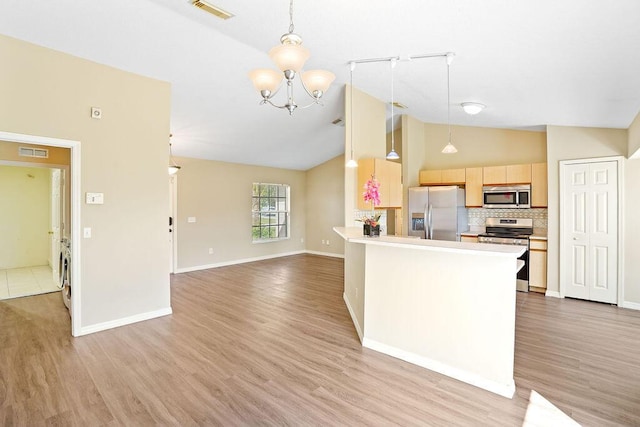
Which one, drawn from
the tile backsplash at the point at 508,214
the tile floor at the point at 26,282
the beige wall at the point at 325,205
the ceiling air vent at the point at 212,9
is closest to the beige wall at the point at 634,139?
the tile backsplash at the point at 508,214

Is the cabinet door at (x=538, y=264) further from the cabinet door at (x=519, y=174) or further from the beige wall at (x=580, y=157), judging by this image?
the cabinet door at (x=519, y=174)

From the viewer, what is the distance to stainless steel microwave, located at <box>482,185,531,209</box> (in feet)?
17.5

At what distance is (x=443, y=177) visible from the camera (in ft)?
20.5

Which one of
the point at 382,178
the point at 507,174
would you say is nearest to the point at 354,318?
the point at 382,178

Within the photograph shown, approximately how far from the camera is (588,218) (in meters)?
4.64

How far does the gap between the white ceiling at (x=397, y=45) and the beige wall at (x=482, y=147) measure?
0.71 metres

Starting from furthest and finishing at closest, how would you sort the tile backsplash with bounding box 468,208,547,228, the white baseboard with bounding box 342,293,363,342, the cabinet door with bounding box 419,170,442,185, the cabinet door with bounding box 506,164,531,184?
the cabinet door with bounding box 419,170,442,185
the tile backsplash with bounding box 468,208,547,228
the cabinet door with bounding box 506,164,531,184
the white baseboard with bounding box 342,293,363,342

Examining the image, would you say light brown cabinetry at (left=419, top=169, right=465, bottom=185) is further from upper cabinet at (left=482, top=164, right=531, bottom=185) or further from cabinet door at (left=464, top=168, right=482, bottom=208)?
upper cabinet at (left=482, top=164, right=531, bottom=185)

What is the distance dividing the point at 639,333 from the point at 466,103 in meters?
3.27

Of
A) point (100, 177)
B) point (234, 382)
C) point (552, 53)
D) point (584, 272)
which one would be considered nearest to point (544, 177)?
point (584, 272)

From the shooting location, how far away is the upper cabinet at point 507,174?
5332 millimetres

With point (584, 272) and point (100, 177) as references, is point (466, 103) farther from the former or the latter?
point (100, 177)

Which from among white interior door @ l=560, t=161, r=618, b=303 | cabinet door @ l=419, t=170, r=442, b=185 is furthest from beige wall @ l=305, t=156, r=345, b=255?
white interior door @ l=560, t=161, r=618, b=303

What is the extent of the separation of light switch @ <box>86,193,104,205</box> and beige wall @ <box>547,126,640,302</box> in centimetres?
622
